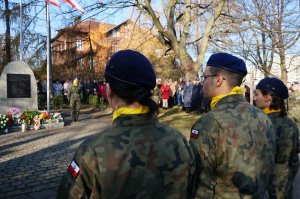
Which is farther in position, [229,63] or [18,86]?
[18,86]

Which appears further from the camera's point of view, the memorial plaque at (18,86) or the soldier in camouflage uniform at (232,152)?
the memorial plaque at (18,86)

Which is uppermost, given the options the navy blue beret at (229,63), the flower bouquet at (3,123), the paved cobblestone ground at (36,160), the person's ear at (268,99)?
the navy blue beret at (229,63)

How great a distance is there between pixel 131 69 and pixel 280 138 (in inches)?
90.0

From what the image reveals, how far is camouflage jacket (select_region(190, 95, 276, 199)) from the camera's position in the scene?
6.93ft

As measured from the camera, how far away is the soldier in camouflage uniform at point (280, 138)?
3193 millimetres

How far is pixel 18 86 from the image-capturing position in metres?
13.3

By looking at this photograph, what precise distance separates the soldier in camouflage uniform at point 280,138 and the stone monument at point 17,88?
39.1ft

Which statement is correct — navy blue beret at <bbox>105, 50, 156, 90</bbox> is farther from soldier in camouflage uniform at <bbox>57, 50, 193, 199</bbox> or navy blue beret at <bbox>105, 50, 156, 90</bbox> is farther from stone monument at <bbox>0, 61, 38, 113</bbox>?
stone monument at <bbox>0, 61, 38, 113</bbox>

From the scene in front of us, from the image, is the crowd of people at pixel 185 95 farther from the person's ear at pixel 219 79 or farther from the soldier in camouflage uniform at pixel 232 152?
the soldier in camouflage uniform at pixel 232 152

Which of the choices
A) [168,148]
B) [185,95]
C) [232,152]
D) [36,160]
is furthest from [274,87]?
[185,95]

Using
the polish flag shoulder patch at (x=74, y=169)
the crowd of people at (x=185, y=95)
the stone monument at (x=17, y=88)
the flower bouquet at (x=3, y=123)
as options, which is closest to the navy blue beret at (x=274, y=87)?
the polish flag shoulder patch at (x=74, y=169)

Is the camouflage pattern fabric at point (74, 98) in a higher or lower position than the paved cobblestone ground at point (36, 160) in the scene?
higher

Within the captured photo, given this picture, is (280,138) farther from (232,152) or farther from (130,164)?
(130,164)

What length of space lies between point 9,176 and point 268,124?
499cm
